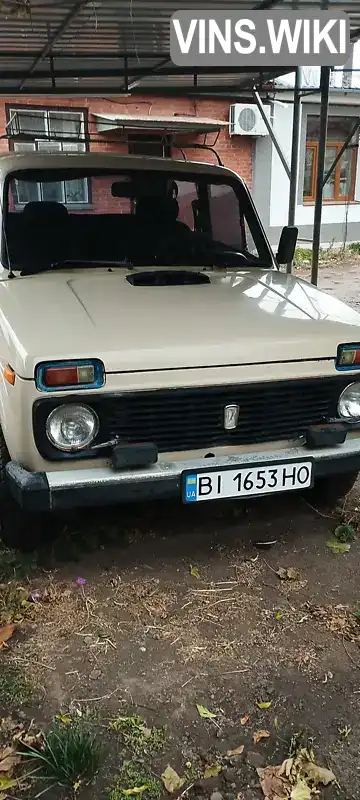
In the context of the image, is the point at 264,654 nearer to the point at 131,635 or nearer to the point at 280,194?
the point at 131,635

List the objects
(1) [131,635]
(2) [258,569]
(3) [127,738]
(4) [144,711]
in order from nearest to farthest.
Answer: (3) [127,738] → (4) [144,711] → (1) [131,635] → (2) [258,569]

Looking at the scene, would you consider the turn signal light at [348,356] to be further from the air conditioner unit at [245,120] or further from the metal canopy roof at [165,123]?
the air conditioner unit at [245,120]

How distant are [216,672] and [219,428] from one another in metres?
1.04

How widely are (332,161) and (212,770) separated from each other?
1778 cm

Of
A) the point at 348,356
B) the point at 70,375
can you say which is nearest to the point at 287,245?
the point at 348,356

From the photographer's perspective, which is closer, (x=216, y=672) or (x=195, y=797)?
(x=195, y=797)

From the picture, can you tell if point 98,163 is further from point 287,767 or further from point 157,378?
point 287,767

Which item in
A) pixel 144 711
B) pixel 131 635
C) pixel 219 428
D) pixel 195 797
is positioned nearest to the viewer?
pixel 195 797

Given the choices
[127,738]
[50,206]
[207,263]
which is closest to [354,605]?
[127,738]

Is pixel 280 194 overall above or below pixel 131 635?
above

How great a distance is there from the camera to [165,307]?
3.36 metres

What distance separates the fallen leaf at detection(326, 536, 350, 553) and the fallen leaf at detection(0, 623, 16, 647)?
1.71m

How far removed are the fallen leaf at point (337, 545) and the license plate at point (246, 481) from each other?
2.01 ft

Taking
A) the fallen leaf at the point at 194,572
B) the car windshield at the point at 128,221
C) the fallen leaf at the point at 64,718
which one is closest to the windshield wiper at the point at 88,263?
the car windshield at the point at 128,221
